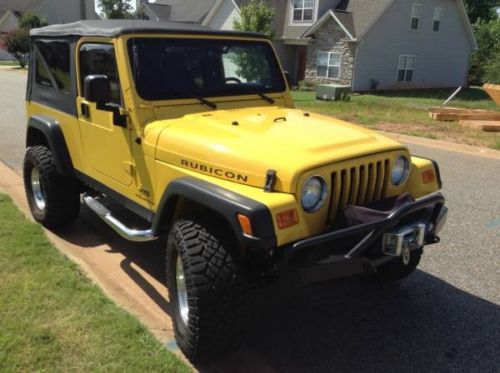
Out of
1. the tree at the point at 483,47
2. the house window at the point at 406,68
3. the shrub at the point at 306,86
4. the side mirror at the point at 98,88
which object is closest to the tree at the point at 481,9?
the tree at the point at 483,47

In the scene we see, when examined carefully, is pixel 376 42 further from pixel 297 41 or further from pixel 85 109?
pixel 85 109

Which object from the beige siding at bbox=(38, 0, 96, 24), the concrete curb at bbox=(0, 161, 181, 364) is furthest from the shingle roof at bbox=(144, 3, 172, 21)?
the concrete curb at bbox=(0, 161, 181, 364)

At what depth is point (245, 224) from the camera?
8.51 ft

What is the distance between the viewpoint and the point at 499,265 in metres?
4.52

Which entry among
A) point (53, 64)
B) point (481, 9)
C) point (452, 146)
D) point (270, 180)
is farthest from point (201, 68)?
point (481, 9)

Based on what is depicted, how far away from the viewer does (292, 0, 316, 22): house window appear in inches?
1078

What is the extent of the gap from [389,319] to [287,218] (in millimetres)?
1434

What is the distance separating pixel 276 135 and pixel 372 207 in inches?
28.6

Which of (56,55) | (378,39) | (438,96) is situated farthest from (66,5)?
(56,55)

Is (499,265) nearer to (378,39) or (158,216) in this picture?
(158,216)

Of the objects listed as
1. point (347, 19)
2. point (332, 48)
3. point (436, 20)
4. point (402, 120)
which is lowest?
point (402, 120)

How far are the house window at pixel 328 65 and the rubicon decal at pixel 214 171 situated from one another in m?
23.7

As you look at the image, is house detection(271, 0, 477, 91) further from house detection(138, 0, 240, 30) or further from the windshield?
the windshield

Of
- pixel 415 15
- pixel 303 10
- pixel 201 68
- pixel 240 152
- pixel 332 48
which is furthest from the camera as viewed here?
pixel 303 10
